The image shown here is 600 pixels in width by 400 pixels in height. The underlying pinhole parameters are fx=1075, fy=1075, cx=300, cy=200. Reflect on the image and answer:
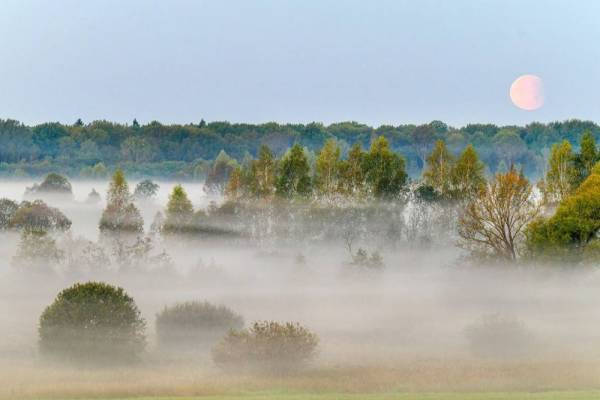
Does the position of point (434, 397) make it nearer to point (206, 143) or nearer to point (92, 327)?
point (92, 327)

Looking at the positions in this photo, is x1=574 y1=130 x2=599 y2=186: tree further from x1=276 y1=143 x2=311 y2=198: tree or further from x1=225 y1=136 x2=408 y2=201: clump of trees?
x1=276 y1=143 x2=311 y2=198: tree

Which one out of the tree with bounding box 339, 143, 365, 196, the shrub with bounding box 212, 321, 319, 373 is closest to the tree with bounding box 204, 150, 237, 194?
the tree with bounding box 339, 143, 365, 196

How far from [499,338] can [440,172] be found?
87.3ft

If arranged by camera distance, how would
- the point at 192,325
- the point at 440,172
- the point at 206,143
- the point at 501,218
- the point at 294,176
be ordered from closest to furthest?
the point at 192,325, the point at 501,218, the point at 294,176, the point at 440,172, the point at 206,143

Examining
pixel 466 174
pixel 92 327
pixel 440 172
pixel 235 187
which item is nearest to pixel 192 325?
pixel 92 327

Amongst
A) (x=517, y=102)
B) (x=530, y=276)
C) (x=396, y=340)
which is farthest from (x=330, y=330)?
(x=517, y=102)

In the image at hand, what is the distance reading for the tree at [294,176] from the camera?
81000mm

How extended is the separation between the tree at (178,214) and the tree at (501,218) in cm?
2273

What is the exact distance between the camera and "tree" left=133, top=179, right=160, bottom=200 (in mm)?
94750

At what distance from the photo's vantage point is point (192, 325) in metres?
58.2

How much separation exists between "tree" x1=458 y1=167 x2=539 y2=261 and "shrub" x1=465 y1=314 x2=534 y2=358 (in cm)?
424

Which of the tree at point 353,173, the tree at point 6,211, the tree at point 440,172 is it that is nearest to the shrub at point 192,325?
the tree at point 353,173

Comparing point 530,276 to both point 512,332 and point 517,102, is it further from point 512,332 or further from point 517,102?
point 517,102

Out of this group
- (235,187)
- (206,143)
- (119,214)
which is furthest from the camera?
(206,143)
